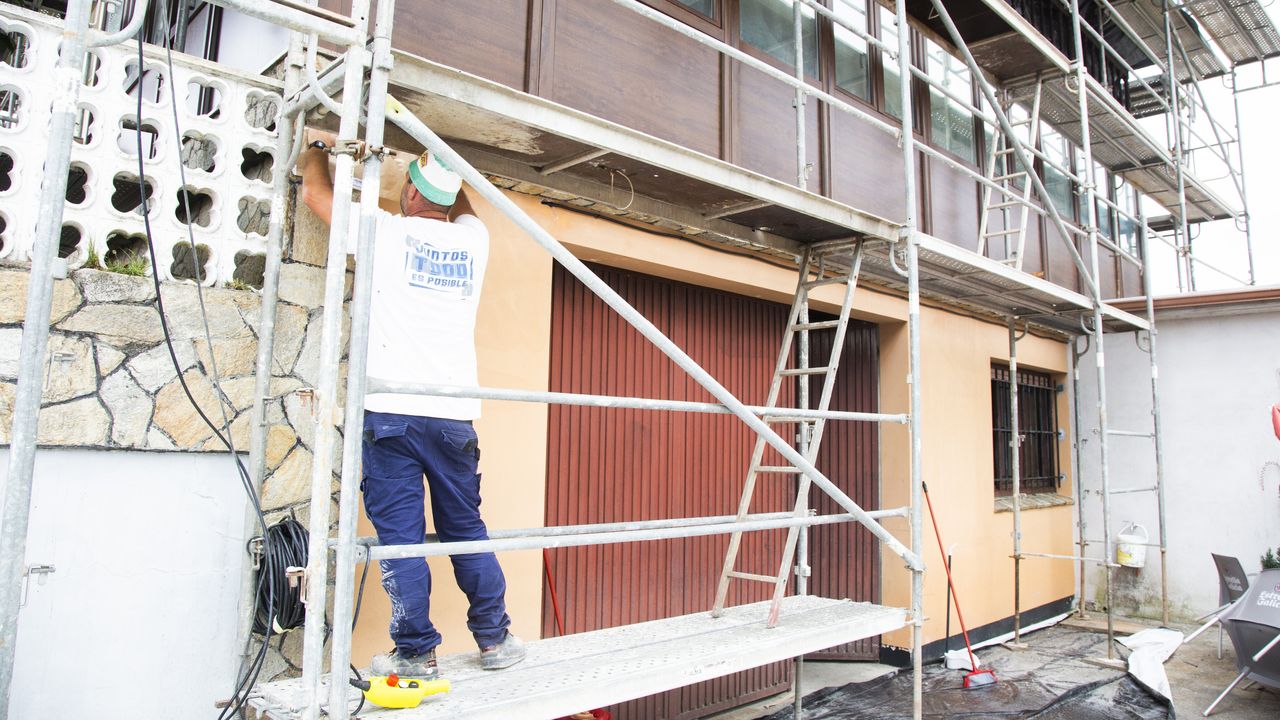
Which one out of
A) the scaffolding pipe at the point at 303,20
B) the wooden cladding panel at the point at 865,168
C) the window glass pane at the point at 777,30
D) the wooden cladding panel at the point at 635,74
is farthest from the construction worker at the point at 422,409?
the wooden cladding panel at the point at 865,168

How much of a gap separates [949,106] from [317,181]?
21.8ft

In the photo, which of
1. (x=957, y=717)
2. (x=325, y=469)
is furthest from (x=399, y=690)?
(x=957, y=717)

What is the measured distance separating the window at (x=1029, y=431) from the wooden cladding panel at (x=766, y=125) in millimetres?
4717

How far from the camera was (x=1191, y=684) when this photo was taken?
7.02 metres

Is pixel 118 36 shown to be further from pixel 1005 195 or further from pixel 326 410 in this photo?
pixel 1005 195

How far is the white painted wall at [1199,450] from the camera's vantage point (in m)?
8.90

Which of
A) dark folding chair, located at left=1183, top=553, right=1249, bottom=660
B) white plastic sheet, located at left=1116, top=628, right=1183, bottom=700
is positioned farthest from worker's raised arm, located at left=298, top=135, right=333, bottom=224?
dark folding chair, located at left=1183, top=553, right=1249, bottom=660

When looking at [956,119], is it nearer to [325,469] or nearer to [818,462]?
[818,462]

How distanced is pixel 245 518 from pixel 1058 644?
8.03m

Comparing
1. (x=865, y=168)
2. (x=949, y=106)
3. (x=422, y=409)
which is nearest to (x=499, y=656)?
(x=422, y=409)

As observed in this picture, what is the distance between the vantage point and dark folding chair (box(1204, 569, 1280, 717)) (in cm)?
616

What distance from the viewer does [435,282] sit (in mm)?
3211

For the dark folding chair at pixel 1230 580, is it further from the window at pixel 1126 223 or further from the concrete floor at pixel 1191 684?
the window at pixel 1126 223

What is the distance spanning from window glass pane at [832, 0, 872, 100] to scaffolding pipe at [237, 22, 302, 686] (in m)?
4.75
